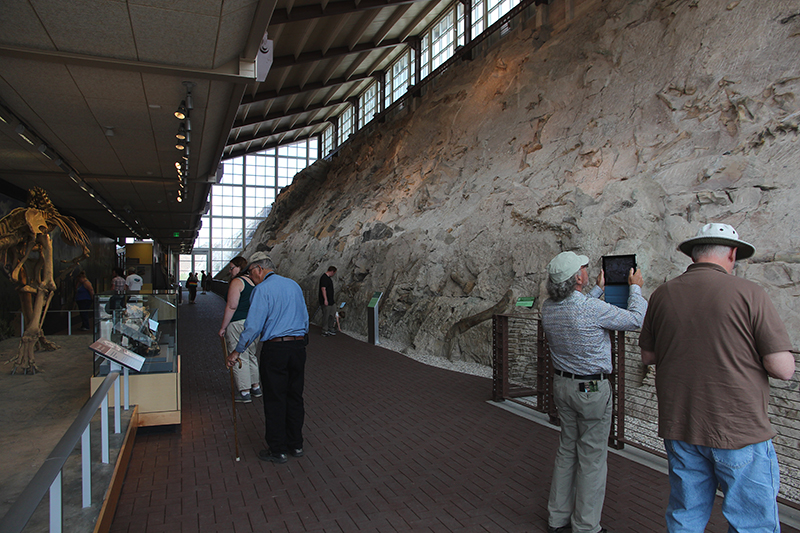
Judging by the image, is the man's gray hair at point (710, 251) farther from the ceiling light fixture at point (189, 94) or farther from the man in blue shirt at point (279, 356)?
the ceiling light fixture at point (189, 94)

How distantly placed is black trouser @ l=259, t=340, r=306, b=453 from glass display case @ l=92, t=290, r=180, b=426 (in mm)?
1426

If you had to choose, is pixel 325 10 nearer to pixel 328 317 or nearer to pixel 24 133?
pixel 328 317

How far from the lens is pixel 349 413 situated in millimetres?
5855

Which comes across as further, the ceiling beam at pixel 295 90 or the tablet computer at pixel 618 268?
the ceiling beam at pixel 295 90

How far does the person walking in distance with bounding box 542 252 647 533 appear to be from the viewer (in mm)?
2967

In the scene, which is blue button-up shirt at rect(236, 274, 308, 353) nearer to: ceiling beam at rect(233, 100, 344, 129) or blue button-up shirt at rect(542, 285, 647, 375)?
blue button-up shirt at rect(542, 285, 647, 375)

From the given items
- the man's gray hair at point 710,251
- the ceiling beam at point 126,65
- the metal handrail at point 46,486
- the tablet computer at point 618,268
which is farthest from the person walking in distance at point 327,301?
the man's gray hair at point 710,251

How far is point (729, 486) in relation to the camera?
2.19 meters

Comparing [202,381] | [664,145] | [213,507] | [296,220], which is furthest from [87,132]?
[296,220]

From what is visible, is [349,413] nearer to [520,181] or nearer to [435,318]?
[435,318]

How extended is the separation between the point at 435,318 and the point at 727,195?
18.2 ft

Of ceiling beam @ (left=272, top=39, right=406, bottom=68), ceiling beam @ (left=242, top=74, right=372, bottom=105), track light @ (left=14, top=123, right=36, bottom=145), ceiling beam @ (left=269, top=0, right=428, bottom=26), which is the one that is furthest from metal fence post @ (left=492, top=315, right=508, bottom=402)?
ceiling beam @ (left=242, top=74, right=372, bottom=105)

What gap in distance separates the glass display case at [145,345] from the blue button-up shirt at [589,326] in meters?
4.12

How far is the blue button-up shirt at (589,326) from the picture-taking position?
296 centimetres
